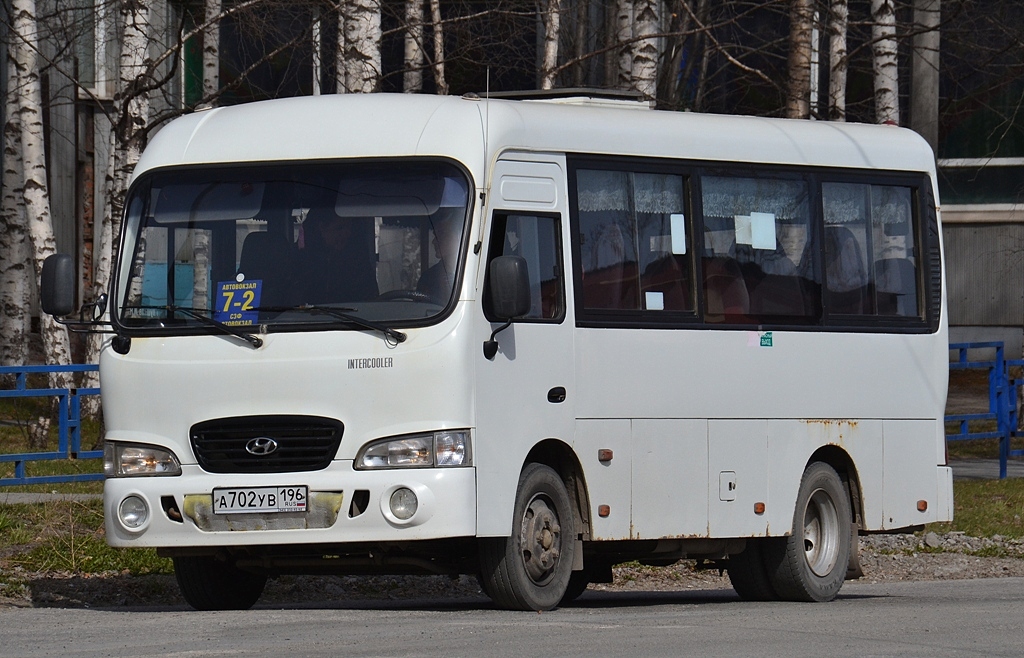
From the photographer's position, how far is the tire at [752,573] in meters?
12.7

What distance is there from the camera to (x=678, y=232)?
1188 cm

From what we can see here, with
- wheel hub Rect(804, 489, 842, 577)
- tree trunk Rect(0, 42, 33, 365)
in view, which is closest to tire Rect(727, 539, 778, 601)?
wheel hub Rect(804, 489, 842, 577)

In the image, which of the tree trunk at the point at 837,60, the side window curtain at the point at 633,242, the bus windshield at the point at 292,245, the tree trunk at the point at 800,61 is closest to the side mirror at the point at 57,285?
the bus windshield at the point at 292,245

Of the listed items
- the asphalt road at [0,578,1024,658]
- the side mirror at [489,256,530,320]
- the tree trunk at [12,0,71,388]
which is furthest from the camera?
the tree trunk at [12,0,71,388]

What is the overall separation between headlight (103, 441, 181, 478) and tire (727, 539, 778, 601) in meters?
3.95

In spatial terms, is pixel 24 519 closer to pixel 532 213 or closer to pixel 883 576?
pixel 532 213

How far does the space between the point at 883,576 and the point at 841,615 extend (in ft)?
17.1

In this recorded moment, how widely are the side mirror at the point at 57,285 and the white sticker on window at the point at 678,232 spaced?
11.3 ft

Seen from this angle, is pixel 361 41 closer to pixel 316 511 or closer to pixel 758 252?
pixel 758 252

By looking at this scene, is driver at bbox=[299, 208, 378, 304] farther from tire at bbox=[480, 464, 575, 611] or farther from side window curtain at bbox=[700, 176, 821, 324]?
side window curtain at bbox=[700, 176, 821, 324]

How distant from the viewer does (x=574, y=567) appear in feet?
35.9

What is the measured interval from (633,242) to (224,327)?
8.07 ft

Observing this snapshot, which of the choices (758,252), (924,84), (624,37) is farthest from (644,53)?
(924,84)

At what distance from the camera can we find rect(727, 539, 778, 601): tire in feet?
41.8
